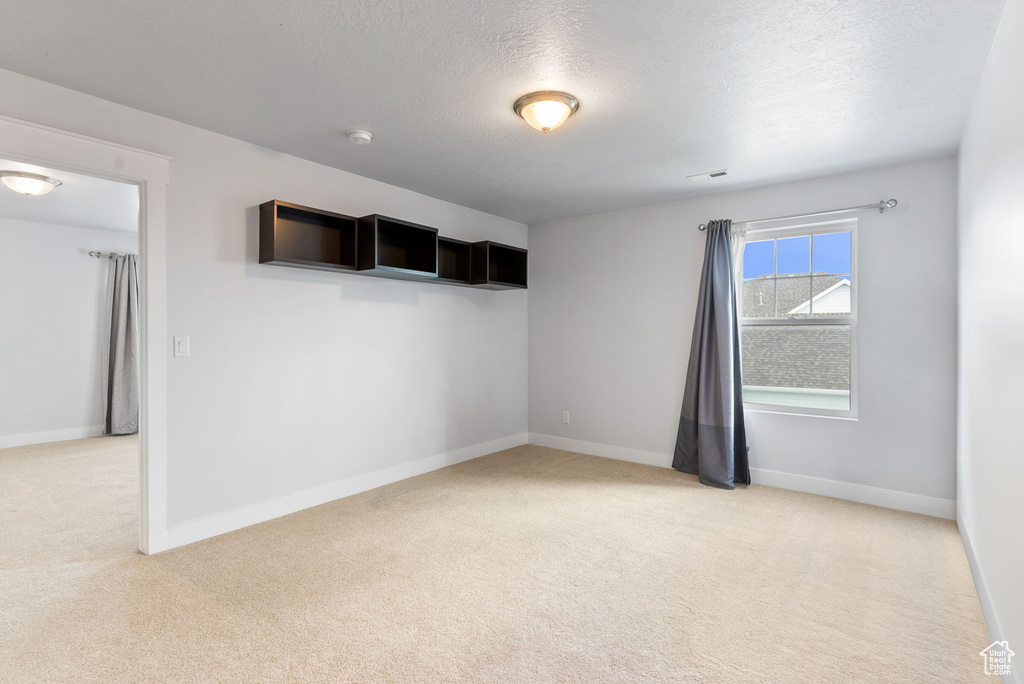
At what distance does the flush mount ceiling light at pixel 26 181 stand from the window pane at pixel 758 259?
18.6 feet

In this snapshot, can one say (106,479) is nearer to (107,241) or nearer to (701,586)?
(107,241)

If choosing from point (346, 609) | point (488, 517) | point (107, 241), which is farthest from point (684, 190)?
point (107, 241)

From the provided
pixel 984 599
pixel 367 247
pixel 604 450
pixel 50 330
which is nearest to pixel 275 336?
pixel 367 247

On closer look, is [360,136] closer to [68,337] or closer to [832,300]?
[832,300]

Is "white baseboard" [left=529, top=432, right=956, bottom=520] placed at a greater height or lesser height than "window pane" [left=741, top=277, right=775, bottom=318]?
lesser

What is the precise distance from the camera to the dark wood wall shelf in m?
3.36

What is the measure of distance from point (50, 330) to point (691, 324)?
7004 mm

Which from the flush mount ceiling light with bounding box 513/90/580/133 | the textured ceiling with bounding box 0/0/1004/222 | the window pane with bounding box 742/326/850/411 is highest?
the textured ceiling with bounding box 0/0/1004/222

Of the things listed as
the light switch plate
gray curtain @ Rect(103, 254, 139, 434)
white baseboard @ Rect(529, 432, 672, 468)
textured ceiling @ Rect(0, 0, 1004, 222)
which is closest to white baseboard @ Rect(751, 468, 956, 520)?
white baseboard @ Rect(529, 432, 672, 468)

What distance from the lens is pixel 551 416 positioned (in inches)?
219

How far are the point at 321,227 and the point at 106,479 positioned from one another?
2.98 metres

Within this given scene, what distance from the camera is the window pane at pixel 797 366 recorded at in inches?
155

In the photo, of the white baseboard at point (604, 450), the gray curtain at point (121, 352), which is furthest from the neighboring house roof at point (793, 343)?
the gray curtain at point (121, 352)

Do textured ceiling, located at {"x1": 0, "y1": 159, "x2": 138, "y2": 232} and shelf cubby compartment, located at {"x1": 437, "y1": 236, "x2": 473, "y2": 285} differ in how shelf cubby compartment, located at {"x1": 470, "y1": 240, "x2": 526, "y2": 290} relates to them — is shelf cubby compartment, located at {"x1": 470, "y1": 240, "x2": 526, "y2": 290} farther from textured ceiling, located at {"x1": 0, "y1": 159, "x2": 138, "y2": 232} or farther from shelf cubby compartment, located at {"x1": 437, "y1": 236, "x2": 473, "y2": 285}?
textured ceiling, located at {"x1": 0, "y1": 159, "x2": 138, "y2": 232}
